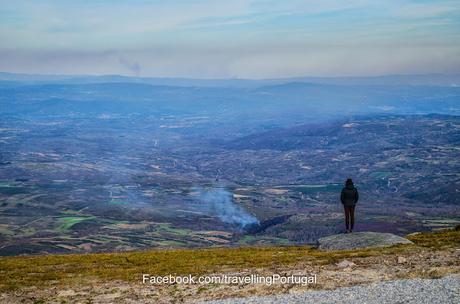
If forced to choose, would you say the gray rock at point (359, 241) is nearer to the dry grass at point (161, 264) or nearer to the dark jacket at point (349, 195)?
the dry grass at point (161, 264)

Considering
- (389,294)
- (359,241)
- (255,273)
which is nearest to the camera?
(389,294)

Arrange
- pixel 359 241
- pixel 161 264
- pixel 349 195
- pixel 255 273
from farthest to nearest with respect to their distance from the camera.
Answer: pixel 349 195 → pixel 359 241 → pixel 161 264 → pixel 255 273

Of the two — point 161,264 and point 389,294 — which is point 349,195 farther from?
point 389,294

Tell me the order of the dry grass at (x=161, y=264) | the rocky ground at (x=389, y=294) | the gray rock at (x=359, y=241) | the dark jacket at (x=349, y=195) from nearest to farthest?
the rocky ground at (x=389, y=294), the dry grass at (x=161, y=264), the gray rock at (x=359, y=241), the dark jacket at (x=349, y=195)

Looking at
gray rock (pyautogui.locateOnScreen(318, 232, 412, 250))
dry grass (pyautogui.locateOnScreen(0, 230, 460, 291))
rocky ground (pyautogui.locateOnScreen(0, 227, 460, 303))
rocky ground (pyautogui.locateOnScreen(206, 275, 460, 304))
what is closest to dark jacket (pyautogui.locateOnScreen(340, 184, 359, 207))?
gray rock (pyautogui.locateOnScreen(318, 232, 412, 250))

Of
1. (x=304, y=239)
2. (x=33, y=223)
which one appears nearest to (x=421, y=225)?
(x=304, y=239)

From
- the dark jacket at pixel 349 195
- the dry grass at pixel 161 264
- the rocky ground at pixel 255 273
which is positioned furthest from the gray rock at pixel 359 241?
the dark jacket at pixel 349 195

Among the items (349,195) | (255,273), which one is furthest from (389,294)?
(349,195)
